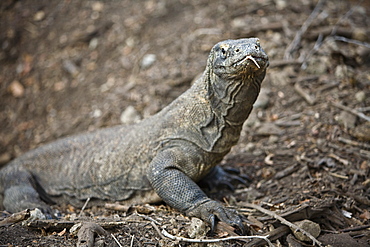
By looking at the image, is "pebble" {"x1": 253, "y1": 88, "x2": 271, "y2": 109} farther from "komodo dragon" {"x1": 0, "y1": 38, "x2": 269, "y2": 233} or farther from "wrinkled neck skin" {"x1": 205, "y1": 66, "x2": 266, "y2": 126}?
"wrinkled neck skin" {"x1": 205, "y1": 66, "x2": 266, "y2": 126}

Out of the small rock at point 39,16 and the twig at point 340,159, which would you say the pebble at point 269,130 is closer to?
the twig at point 340,159

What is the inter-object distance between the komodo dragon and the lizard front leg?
0.5 inches

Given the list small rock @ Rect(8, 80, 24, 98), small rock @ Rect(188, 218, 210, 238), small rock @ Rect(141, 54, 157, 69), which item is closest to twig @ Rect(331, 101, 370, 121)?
small rock @ Rect(188, 218, 210, 238)

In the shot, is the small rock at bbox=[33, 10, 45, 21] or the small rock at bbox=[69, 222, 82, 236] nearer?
the small rock at bbox=[69, 222, 82, 236]

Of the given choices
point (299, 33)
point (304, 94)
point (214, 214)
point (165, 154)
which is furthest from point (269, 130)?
point (299, 33)

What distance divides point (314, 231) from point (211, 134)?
1820 mm

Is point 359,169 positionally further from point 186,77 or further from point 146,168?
point 186,77

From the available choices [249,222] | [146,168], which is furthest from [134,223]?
[249,222]

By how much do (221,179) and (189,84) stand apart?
3428mm

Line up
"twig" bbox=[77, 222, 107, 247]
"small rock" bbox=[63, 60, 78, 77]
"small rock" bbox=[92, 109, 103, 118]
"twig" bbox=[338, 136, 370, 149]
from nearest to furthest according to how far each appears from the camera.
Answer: "twig" bbox=[77, 222, 107, 247] → "twig" bbox=[338, 136, 370, 149] → "small rock" bbox=[92, 109, 103, 118] → "small rock" bbox=[63, 60, 78, 77]

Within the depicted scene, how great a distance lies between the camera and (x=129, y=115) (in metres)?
9.06

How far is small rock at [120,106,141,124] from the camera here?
9.00 m

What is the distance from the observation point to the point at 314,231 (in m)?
4.73

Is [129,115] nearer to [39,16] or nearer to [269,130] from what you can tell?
[269,130]
